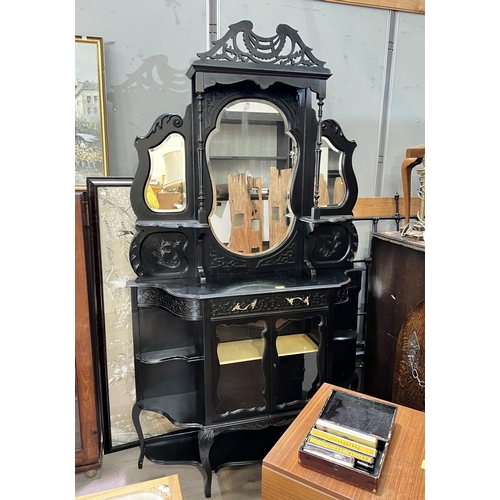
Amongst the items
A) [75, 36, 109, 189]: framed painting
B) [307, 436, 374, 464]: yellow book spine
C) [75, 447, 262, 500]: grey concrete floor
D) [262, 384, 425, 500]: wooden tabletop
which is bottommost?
[75, 447, 262, 500]: grey concrete floor

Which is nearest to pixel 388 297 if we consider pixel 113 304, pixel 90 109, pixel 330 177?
pixel 330 177

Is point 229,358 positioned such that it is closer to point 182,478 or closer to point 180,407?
point 180,407

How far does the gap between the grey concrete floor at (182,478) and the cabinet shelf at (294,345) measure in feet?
1.97

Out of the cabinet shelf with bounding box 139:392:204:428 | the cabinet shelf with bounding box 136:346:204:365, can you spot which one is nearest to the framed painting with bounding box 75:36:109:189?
the cabinet shelf with bounding box 136:346:204:365

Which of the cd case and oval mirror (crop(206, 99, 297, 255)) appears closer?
the cd case

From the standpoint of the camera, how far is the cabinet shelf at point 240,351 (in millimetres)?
1814

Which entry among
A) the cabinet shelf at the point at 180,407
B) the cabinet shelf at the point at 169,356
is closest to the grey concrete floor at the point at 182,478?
the cabinet shelf at the point at 180,407

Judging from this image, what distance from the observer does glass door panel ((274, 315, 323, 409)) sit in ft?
6.19

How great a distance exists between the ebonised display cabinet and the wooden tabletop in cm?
49

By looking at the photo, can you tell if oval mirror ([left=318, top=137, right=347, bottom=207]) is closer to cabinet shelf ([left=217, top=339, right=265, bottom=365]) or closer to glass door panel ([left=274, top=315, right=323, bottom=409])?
glass door panel ([left=274, top=315, right=323, bottom=409])

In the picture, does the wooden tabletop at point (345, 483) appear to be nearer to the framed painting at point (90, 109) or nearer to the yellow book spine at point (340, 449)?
the yellow book spine at point (340, 449)

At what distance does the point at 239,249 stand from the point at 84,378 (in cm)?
94
